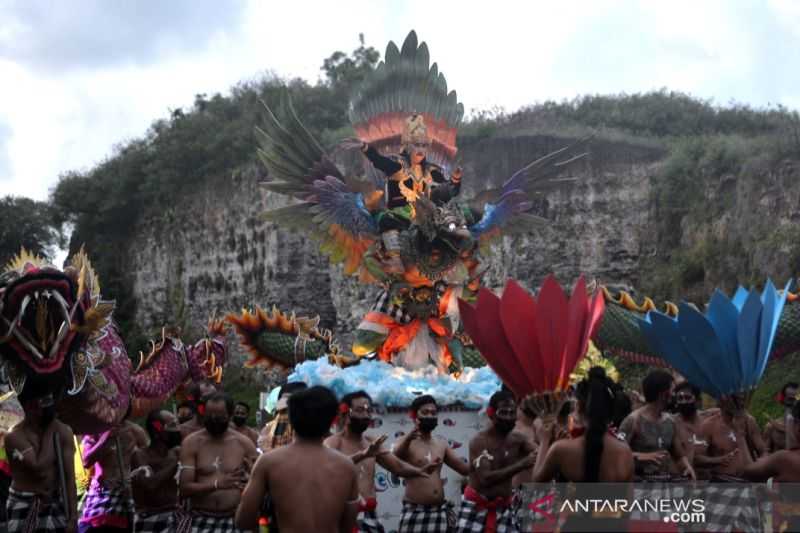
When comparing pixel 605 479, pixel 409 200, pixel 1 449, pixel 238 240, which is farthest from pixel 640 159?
pixel 605 479

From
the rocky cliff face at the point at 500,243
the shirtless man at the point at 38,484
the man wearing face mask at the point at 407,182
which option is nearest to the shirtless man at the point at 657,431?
the shirtless man at the point at 38,484

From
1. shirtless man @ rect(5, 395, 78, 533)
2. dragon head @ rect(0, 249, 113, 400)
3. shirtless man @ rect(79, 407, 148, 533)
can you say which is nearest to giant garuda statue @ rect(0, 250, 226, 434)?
dragon head @ rect(0, 249, 113, 400)

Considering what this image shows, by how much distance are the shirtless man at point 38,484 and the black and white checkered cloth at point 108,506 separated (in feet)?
3.87

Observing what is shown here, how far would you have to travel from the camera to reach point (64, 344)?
23.3 feet

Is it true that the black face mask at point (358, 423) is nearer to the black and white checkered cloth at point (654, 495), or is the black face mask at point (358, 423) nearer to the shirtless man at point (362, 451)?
the shirtless man at point (362, 451)

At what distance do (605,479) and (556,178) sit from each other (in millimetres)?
7321

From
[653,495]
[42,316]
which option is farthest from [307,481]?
[42,316]

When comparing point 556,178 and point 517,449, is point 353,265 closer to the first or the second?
point 556,178

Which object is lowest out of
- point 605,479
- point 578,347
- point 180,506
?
point 180,506

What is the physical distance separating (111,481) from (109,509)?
172mm

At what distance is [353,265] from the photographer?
10906 millimetres

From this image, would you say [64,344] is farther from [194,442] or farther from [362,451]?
[362,451]

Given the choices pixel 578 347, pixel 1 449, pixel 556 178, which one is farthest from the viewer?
pixel 556 178

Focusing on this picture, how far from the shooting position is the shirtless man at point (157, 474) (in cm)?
701
